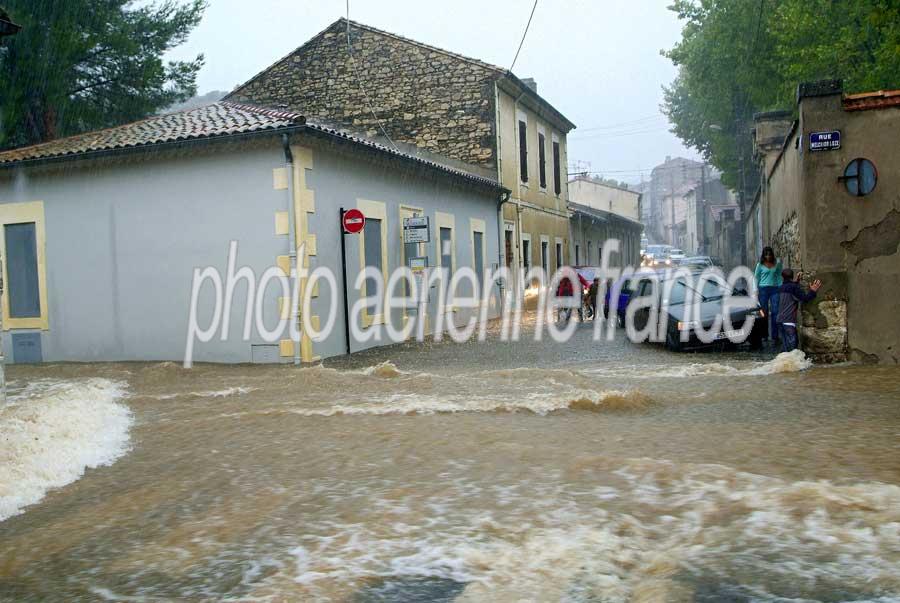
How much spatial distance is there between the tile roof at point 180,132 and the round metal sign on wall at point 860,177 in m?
7.56

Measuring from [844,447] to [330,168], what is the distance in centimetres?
1007

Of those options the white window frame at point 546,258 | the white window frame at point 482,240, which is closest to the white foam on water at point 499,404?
the white window frame at point 482,240

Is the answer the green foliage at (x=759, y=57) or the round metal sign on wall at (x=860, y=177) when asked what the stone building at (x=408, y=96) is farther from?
the round metal sign on wall at (x=860, y=177)

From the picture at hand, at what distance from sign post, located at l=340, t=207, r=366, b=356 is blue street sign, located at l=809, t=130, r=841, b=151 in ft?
22.6

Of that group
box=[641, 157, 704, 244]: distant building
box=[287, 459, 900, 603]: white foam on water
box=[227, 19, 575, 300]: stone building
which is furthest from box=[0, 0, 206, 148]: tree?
box=[641, 157, 704, 244]: distant building

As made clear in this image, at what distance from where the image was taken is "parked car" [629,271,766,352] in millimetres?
13750

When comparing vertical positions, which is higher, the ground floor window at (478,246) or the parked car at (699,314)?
the ground floor window at (478,246)

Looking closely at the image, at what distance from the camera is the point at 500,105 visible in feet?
83.1

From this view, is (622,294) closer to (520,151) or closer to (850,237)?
(850,237)

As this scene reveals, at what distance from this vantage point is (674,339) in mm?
14273

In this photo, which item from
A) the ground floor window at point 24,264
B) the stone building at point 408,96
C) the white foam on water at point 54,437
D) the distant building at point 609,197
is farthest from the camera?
the distant building at point 609,197

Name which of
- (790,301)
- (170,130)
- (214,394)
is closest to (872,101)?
(790,301)

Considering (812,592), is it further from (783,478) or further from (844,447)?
(844,447)

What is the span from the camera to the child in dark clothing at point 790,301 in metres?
11.5
